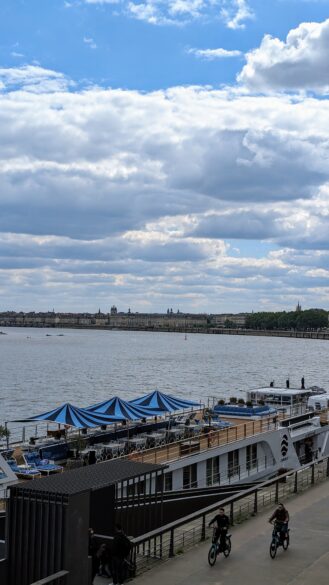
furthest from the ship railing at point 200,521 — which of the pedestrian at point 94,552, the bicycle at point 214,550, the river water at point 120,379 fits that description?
the river water at point 120,379

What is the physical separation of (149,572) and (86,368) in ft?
416

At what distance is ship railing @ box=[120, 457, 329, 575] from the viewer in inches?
653

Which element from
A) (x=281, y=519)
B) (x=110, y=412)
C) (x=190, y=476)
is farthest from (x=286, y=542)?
(x=110, y=412)

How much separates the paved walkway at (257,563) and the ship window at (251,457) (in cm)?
1079

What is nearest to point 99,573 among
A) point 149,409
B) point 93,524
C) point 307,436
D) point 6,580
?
point 93,524

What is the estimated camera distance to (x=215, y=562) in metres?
16.7

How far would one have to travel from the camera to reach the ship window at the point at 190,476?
27.5m

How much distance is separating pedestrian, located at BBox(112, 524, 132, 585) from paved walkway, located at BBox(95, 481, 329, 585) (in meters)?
0.77

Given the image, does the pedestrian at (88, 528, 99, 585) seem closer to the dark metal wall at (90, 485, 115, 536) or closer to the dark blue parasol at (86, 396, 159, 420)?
the dark metal wall at (90, 485, 115, 536)

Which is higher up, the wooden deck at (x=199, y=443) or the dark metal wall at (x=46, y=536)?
the dark metal wall at (x=46, y=536)

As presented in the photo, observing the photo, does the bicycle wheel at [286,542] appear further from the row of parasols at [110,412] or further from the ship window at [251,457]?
the row of parasols at [110,412]

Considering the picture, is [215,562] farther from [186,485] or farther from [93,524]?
[186,485]

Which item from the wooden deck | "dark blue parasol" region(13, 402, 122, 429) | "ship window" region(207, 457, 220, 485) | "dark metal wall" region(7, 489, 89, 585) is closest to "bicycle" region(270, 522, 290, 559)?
"dark metal wall" region(7, 489, 89, 585)

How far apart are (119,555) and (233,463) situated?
1625cm
